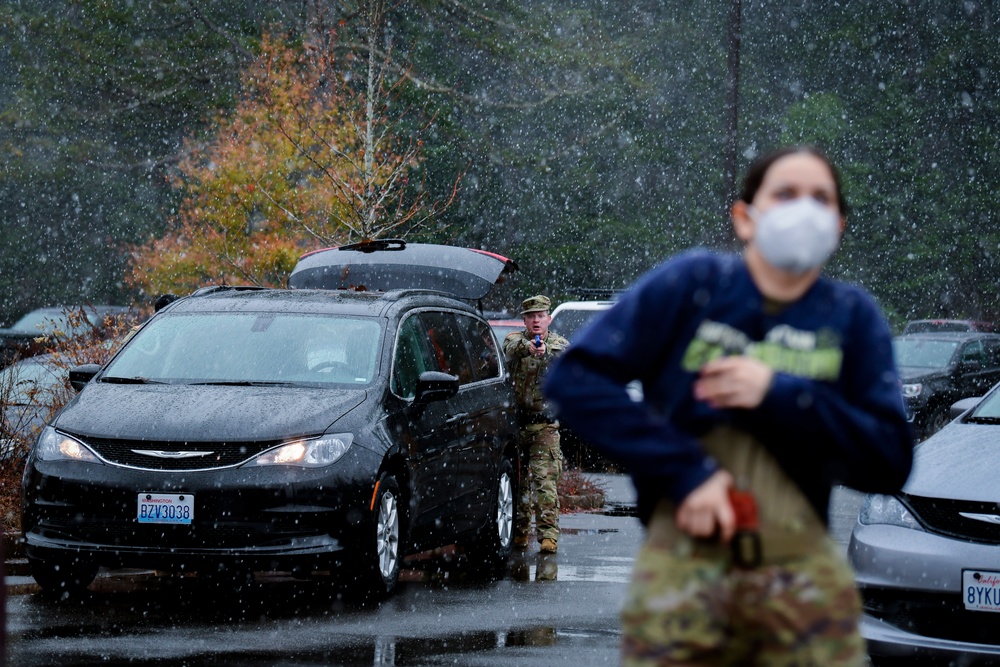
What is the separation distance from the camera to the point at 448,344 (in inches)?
408

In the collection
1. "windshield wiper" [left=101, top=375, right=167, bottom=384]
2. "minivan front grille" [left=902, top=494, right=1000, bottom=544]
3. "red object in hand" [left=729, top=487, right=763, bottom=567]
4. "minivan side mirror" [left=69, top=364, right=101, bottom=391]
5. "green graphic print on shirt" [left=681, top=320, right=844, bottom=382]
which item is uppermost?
"minivan side mirror" [left=69, top=364, right=101, bottom=391]

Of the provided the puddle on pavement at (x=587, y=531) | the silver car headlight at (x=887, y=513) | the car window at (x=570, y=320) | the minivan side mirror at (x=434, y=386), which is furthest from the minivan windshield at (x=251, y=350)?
the car window at (x=570, y=320)

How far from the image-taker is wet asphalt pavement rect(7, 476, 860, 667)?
22.8 ft

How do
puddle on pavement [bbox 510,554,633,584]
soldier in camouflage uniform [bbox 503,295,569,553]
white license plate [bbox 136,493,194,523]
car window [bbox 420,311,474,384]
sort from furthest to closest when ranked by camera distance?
soldier in camouflage uniform [bbox 503,295,569,553] → car window [bbox 420,311,474,384] → puddle on pavement [bbox 510,554,633,584] → white license plate [bbox 136,493,194,523]

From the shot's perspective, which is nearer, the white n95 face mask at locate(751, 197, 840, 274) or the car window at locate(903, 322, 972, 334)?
the white n95 face mask at locate(751, 197, 840, 274)

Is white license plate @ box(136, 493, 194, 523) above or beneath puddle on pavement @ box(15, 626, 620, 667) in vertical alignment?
above

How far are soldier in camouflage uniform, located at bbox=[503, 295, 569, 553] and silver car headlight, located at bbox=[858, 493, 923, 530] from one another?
462 cm

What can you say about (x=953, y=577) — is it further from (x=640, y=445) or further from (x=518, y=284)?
(x=518, y=284)

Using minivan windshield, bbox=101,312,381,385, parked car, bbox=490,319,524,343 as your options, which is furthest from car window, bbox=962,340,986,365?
minivan windshield, bbox=101,312,381,385

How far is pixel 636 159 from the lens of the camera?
45.9 meters

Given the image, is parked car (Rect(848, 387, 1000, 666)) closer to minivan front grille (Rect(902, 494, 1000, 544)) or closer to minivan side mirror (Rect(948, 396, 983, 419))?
minivan front grille (Rect(902, 494, 1000, 544))

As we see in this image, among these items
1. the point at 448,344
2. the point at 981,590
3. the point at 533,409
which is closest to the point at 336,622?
the point at 448,344

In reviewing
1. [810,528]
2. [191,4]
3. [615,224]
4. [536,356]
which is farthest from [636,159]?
[810,528]

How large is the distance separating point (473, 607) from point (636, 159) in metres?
38.1
